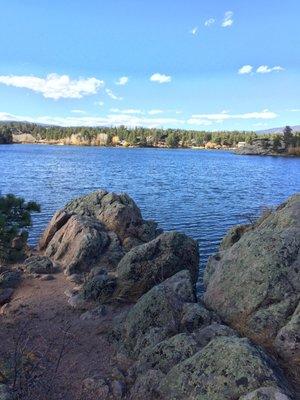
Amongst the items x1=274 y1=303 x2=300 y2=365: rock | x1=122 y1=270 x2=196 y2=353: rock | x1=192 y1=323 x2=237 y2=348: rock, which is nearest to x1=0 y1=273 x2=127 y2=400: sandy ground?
x1=122 y1=270 x2=196 y2=353: rock

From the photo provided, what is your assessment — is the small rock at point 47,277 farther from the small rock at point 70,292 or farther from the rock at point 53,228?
the rock at point 53,228

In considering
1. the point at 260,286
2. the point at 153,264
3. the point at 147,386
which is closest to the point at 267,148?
the point at 153,264

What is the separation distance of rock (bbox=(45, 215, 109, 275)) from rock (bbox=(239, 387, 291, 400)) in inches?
614

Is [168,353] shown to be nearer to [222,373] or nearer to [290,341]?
[222,373]

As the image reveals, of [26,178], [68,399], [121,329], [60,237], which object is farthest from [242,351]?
[26,178]

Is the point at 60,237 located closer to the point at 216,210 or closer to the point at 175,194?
the point at 216,210

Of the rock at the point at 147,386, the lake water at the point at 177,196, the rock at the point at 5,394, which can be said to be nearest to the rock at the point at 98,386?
the rock at the point at 147,386

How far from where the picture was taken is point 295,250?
1431 centimetres

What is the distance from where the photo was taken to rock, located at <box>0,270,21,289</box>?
72.4 feet

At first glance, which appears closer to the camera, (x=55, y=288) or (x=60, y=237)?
(x=55, y=288)

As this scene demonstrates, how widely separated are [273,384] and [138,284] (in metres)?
10.0

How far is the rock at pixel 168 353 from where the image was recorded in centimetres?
1223

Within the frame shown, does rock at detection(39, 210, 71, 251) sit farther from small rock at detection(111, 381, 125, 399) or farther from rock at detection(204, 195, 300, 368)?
small rock at detection(111, 381, 125, 399)

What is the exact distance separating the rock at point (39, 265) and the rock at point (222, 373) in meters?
14.1
